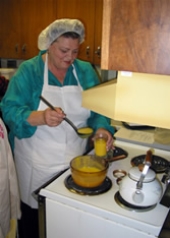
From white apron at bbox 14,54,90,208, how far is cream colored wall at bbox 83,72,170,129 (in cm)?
72

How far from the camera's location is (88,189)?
1.01m

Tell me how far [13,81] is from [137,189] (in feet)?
2.55

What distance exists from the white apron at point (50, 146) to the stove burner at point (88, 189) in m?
0.26

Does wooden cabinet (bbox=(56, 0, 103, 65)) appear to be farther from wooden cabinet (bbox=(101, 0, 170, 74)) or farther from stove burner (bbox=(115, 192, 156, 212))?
wooden cabinet (bbox=(101, 0, 170, 74))

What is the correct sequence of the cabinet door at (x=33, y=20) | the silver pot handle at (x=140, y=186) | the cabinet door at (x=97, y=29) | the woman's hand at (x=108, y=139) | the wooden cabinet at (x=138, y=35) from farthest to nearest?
the cabinet door at (x=33, y=20)
the cabinet door at (x=97, y=29)
the woman's hand at (x=108, y=139)
the silver pot handle at (x=140, y=186)
the wooden cabinet at (x=138, y=35)

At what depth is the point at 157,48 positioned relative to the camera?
1.20 ft

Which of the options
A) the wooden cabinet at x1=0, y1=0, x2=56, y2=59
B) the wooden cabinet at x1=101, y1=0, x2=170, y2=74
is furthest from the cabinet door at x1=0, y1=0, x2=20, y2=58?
the wooden cabinet at x1=101, y1=0, x2=170, y2=74

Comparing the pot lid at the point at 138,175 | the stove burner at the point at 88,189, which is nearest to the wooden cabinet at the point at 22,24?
the stove burner at the point at 88,189

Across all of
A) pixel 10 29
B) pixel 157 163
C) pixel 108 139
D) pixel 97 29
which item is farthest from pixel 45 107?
pixel 10 29

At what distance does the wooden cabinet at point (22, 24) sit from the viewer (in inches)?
82.4

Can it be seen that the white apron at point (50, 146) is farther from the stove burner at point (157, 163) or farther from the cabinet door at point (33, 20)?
the cabinet door at point (33, 20)

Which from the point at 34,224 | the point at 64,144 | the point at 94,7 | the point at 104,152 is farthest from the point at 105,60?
the point at 94,7

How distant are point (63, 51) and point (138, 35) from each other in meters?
0.97

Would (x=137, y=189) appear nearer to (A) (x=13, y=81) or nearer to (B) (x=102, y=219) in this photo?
(B) (x=102, y=219)
